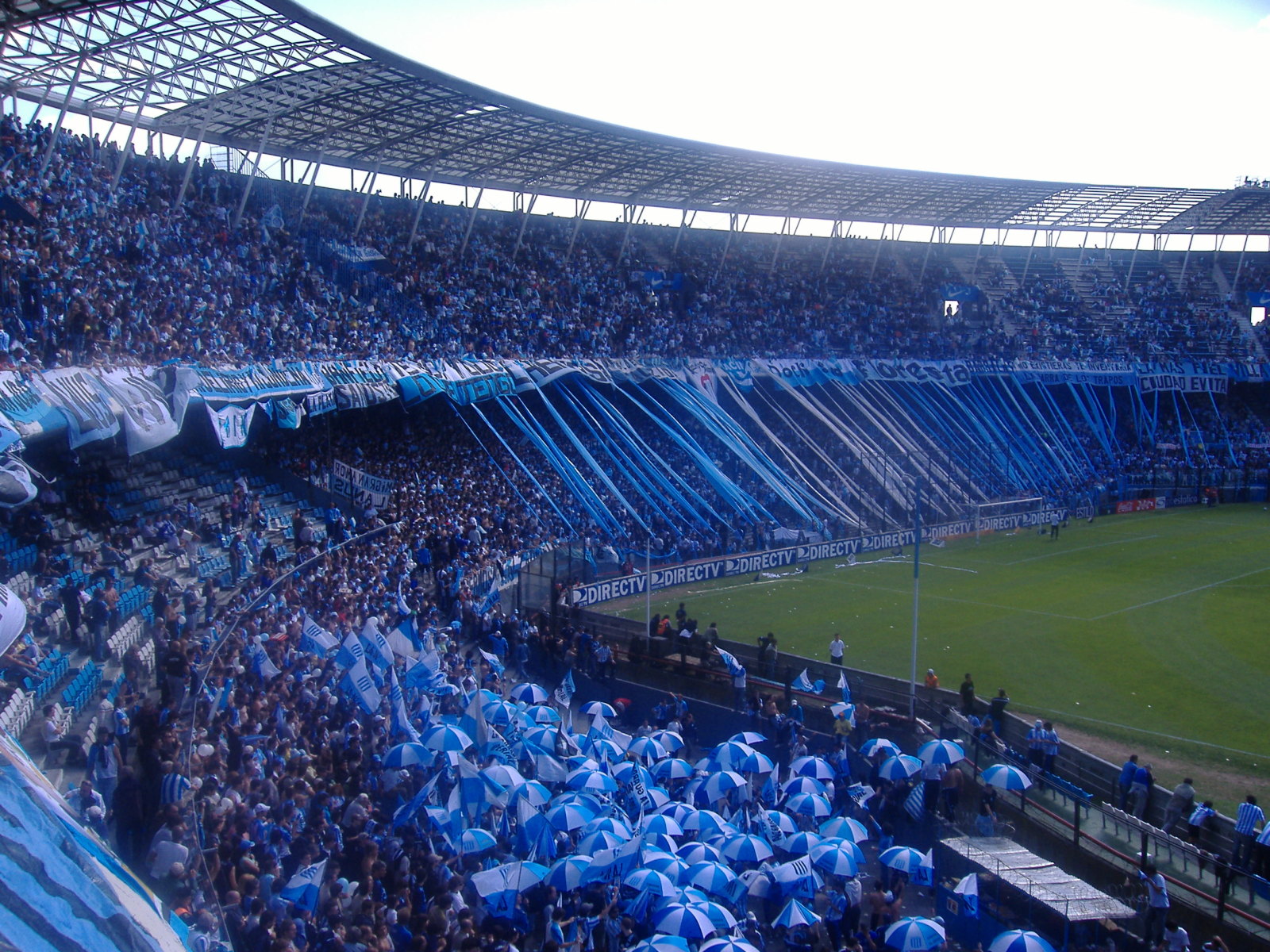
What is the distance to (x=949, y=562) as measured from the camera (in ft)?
115

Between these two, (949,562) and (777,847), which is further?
(949,562)

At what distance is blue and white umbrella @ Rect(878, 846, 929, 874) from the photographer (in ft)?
41.3

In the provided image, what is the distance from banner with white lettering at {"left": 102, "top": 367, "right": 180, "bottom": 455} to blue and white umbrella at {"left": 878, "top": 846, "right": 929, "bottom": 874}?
44.8ft

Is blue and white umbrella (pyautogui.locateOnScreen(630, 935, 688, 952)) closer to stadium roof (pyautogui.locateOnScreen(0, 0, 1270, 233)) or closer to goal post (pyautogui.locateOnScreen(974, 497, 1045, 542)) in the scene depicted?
stadium roof (pyautogui.locateOnScreen(0, 0, 1270, 233))

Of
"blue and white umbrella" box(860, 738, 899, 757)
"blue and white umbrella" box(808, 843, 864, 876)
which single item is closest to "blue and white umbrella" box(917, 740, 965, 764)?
"blue and white umbrella" box(860, 738, 899, 757)

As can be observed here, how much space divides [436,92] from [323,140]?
5372mm

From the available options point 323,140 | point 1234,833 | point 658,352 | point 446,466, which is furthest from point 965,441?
point 1234,833

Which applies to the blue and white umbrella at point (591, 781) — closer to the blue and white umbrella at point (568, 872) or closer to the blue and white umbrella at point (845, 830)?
the blue and white umbrella at point (568, 872)

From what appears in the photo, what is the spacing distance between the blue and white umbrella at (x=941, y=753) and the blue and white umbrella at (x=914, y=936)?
4619mm

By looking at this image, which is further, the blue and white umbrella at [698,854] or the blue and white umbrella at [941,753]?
the blue and white umbrella at [941,753]

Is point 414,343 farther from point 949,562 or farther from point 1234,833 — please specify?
point 1234,833

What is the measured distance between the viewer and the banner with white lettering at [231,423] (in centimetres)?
2066

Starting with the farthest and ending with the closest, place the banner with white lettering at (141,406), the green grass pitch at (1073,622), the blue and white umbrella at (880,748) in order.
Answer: the green grass pitch at (1073,622), the banner with white lettering at (141,406), the blue and white umbrella at (880,748)

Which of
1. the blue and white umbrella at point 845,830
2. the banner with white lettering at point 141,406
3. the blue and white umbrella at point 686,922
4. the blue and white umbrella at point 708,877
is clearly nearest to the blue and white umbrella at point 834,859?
the blue and white umbrella at point 845,830
